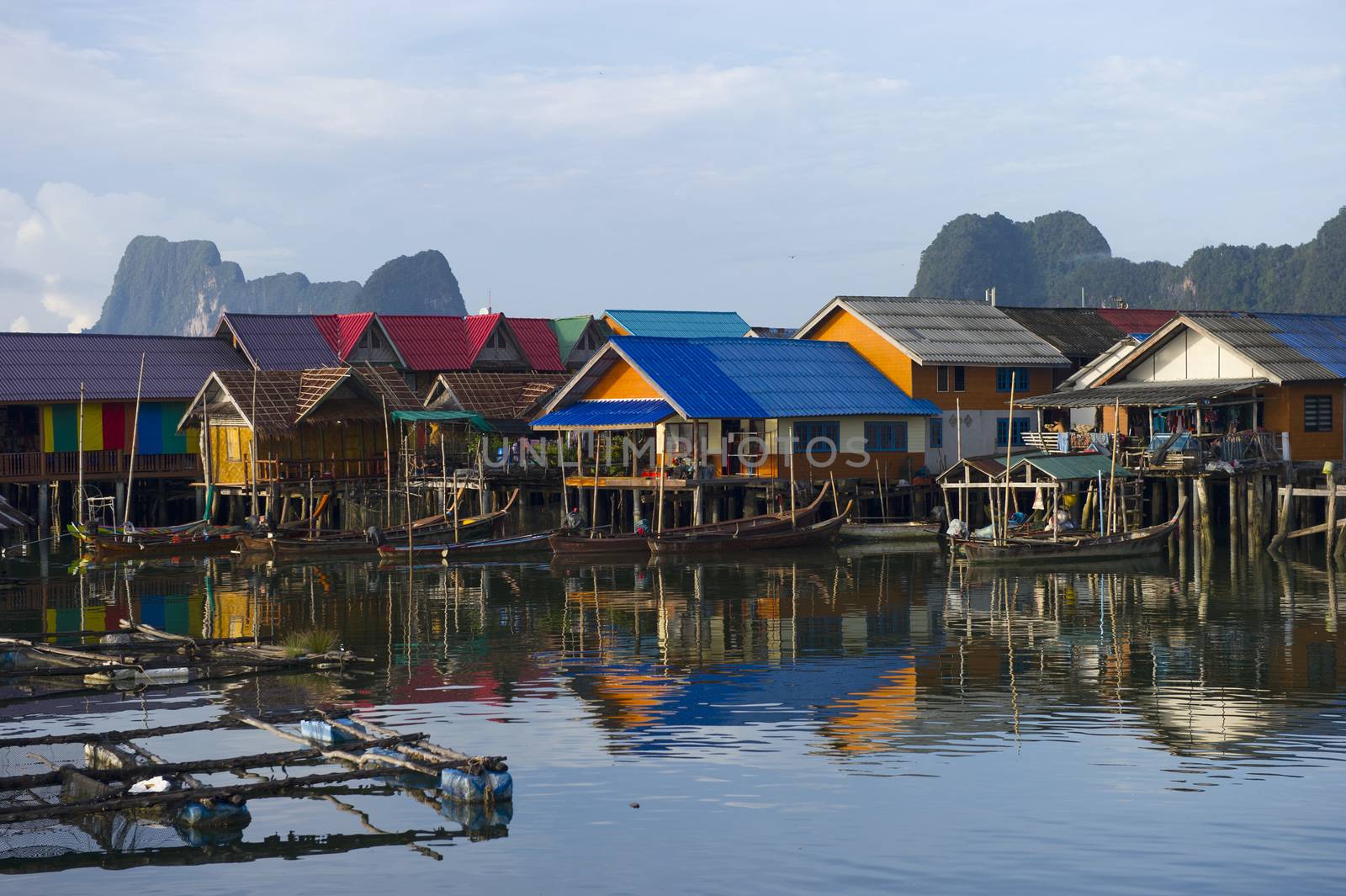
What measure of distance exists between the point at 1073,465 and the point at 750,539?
873cm

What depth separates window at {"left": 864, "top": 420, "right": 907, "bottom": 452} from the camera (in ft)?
154

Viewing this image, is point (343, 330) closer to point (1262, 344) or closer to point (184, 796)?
point (1262, 344)

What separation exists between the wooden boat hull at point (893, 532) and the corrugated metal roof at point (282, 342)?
74.9ft

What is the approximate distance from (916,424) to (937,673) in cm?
2511

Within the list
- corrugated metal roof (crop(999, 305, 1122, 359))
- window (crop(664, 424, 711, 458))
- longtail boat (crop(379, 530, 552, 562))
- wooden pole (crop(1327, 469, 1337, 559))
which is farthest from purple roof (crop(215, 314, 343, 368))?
wooden pole (crop(1327, 469, 1337, 559))

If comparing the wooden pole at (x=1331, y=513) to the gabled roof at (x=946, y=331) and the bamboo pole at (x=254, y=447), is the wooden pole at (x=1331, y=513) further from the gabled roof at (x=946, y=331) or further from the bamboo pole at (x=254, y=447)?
the bamboo pole at (x=254, y=447)

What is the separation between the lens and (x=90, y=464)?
49750 mm

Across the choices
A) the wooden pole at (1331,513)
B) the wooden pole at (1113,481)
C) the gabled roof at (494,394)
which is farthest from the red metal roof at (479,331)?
the wooden pole at (1331,513)

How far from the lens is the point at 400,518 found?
48.0 metres

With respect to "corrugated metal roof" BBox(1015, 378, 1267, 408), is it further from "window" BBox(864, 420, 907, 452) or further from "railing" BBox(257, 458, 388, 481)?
"railing" BBox(257, 458, 388, 481)

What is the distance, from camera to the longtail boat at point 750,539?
40.8 metres

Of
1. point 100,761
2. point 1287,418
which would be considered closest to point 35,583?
point 100,761

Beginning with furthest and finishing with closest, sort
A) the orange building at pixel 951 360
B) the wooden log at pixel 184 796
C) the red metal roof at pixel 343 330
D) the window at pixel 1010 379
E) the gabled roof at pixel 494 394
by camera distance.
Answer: the red metal roof at pixel 343 330
the gabled roof at pixel 494 394
the window at pixel 1010 379
the orange building at pixel 951 360
the wooden log at pixel 184 796

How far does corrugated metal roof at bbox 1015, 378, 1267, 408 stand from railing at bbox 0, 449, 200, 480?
88.3 feet
